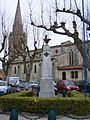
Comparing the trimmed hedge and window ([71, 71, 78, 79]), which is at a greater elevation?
window ([71, 71, 78, 79])

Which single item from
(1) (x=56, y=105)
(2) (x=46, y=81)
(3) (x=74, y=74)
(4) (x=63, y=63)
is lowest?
(1) (x=56, y=105)

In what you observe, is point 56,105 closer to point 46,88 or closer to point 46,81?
point 46,88

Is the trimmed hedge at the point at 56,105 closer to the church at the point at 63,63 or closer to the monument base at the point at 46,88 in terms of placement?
the monument base at the point at 46,88

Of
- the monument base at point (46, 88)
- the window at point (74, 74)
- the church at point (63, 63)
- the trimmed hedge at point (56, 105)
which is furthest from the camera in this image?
the church at point (63, 63)

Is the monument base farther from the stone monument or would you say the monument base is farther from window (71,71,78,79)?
window (71,71,78,79)

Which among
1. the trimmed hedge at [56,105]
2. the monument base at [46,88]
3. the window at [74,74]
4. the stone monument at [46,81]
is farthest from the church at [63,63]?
the trimmed hedge at [56,105]

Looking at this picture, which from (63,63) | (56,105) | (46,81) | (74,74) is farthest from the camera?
(63,63)

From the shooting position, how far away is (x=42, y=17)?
26094 mm

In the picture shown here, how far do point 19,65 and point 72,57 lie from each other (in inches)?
725

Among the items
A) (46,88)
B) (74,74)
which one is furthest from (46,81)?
(74,74)

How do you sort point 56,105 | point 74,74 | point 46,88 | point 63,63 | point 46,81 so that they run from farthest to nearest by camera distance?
point 63,63, point 74,74, point 46,81, point 46,88, point 56,105

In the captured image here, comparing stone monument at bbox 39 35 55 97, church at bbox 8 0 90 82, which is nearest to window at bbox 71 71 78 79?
church at bbox 8 0 90 82

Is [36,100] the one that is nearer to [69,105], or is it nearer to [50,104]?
[50,104]

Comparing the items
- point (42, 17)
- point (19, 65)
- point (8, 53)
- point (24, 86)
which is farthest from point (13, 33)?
point (19, 65)
